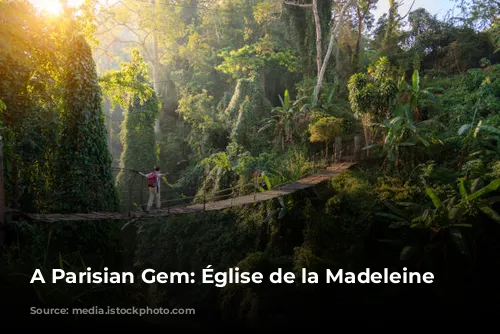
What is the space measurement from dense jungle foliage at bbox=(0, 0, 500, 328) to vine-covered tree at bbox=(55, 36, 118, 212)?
3cm

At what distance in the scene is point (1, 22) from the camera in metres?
6.10

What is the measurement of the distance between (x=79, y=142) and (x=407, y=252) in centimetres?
706

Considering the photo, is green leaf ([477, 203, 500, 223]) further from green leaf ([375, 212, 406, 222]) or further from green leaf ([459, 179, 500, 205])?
green leaf ([375, 212, 406, 222])

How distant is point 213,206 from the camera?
700cm

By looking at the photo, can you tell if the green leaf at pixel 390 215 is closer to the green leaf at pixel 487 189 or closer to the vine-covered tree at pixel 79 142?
the green leaf at pixel 487 189

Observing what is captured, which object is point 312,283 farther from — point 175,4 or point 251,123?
point 175,4

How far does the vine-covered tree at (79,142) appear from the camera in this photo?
780 cm

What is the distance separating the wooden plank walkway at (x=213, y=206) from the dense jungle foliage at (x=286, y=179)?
0.32 meters

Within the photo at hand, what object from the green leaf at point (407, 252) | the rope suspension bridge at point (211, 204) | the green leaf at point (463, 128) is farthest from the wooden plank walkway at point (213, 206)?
the green leaf at point (463, 128)

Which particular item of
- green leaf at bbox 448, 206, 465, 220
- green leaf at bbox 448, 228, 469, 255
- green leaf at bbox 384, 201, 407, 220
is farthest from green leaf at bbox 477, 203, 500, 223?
green leaf at bbox 384, 201, 407, 220

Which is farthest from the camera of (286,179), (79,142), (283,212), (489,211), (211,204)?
A: (286,179)

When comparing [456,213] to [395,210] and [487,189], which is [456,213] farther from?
[395,210]

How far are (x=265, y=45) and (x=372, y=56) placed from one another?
4475 mm

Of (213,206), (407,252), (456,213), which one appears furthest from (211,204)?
(456,213)
